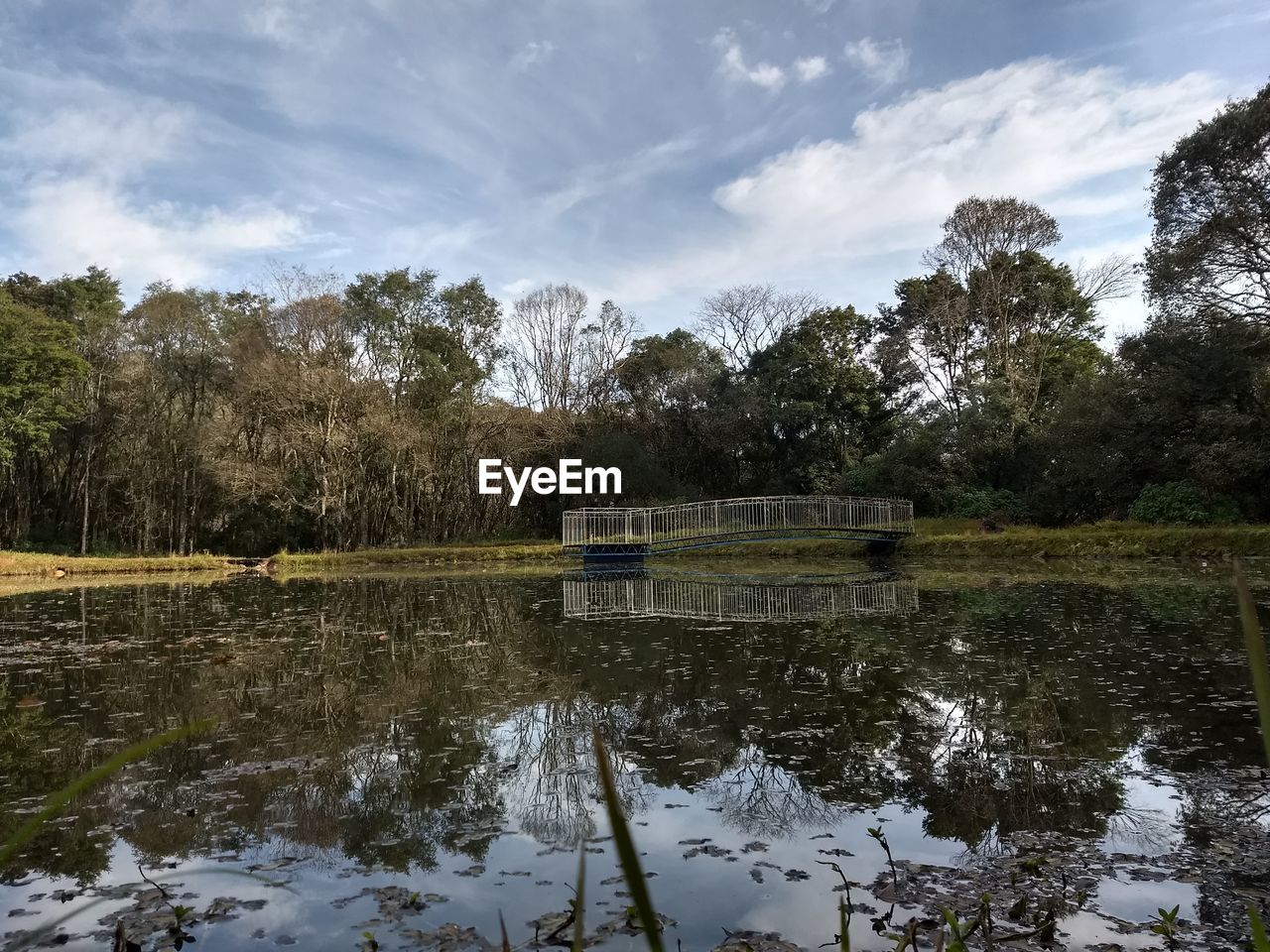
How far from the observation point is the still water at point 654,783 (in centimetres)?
271

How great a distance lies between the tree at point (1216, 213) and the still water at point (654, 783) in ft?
37.8

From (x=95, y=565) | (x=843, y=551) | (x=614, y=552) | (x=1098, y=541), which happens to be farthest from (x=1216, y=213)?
(x=95, y=565)

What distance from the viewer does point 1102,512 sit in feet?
62.0

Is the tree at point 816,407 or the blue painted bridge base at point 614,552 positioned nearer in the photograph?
the blue painted bridge base at point 614,552

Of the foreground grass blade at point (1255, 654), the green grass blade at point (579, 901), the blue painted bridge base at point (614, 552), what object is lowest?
the blue painted bridge base at point (614, 552)

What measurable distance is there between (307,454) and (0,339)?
8269mm

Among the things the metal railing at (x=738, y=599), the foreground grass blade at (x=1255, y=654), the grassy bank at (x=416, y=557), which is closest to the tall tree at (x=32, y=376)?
the grassy bank at (x=416, y=557)

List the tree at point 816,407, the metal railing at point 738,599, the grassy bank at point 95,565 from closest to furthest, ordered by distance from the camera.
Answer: the metal railing at point 738,599
the grassy bank at point 95,565
the tree at point 816,407

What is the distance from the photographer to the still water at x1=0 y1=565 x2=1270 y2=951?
107 inches

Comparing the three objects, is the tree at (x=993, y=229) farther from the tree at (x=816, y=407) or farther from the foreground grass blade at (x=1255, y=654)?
the foreground grass blade at (x=1255, y=654)

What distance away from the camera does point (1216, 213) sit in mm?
16531

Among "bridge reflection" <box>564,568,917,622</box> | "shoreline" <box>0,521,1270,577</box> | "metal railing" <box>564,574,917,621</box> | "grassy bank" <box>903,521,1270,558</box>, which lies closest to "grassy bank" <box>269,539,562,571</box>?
"shoreline" <box>0,521,1270,577</box>

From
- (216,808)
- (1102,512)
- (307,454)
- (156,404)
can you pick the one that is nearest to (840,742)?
(216,808)

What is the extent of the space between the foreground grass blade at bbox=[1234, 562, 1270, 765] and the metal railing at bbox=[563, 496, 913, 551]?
19.2 meters
